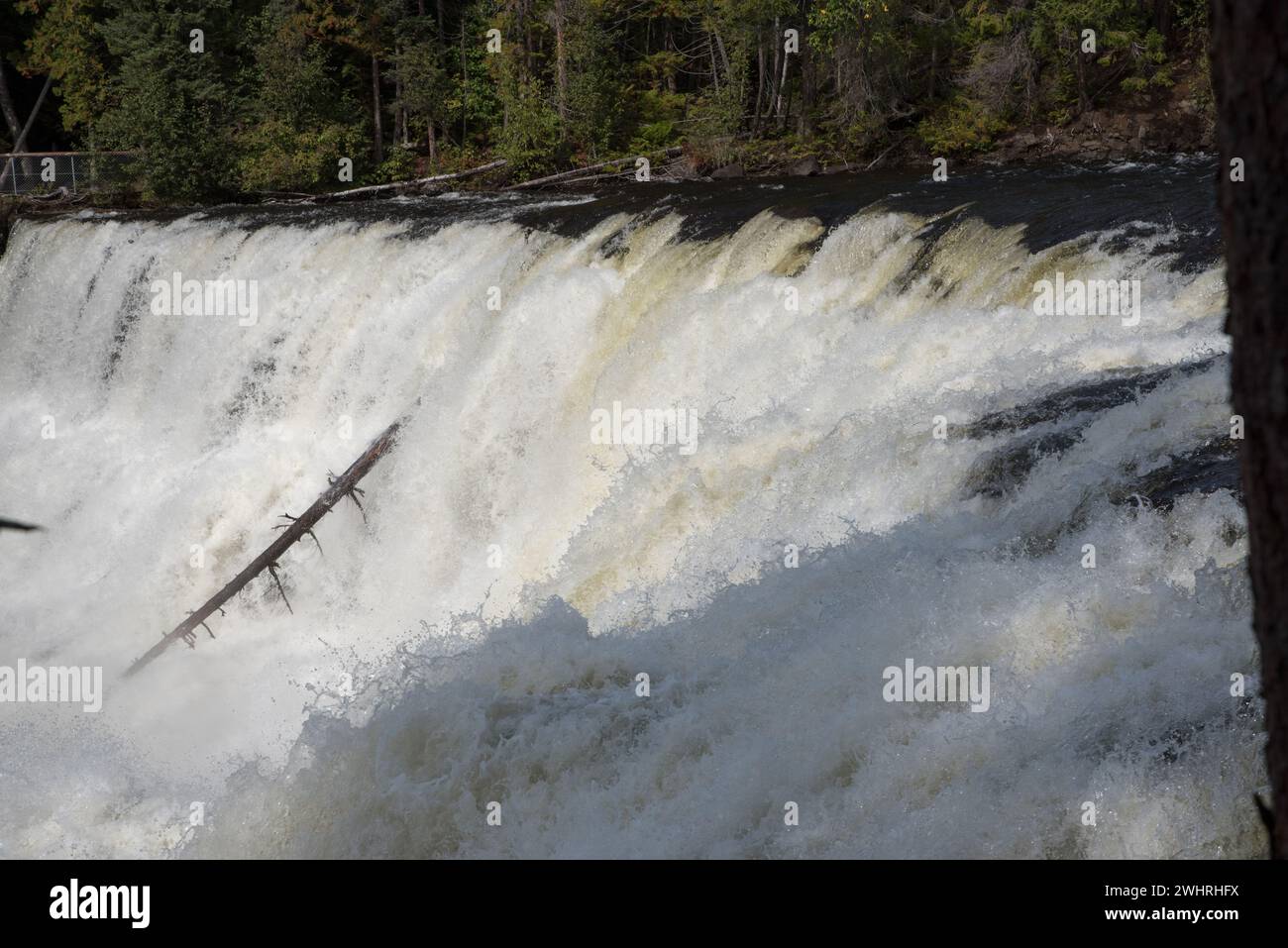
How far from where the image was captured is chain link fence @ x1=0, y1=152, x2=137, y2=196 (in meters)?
21.1

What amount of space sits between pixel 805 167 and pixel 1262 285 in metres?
16.6

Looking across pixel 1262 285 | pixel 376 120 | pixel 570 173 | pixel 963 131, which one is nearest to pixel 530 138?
pixel 570 173

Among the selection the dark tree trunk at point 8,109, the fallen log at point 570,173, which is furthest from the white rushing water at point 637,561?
the dark tree trunk at point 8,109

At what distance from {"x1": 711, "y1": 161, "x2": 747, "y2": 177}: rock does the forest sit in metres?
0.58

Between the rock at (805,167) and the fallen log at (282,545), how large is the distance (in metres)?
10.3

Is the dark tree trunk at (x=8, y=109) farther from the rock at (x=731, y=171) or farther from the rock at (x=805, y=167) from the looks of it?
the rock at (x=805, y=167)

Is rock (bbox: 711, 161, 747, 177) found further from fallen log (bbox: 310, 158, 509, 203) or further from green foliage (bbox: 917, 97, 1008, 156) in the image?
fallen log (bbox: 310, 158, 509, 203)

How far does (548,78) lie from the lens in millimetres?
23562

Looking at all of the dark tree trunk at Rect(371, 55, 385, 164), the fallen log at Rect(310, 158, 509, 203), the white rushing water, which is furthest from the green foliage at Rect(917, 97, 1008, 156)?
the dark tree trunk at Rect(371, 55, 385, 164)

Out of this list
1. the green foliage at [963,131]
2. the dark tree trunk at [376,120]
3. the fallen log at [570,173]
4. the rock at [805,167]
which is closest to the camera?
the rock at [805,167]

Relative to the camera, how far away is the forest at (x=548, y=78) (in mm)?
17906

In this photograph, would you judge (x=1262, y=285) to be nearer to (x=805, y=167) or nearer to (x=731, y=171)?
(x=805, y=167)

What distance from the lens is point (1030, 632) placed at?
4.18 metres
